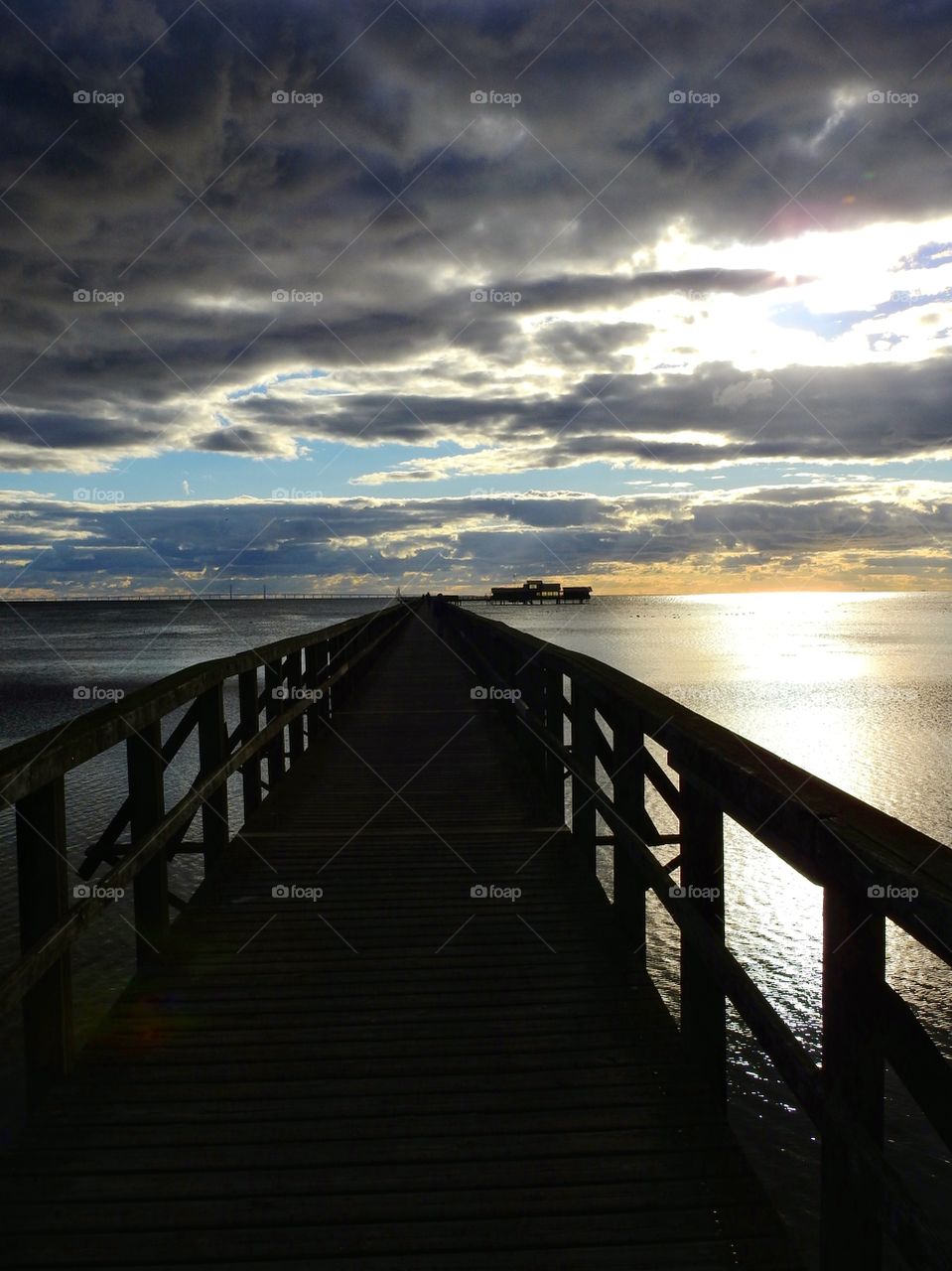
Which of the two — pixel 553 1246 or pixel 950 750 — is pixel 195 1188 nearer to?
pixel 553 1246

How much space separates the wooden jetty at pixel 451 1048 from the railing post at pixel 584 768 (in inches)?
1.6

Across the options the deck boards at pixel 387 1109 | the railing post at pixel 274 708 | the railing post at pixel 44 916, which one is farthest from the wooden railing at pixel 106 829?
the railing post at pixel 274 708

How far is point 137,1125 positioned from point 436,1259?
1.13m

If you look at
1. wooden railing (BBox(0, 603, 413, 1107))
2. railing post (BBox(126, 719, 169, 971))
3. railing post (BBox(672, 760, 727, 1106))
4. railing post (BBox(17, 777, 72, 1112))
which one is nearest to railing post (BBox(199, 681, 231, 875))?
wooden railing (BBox(0, 603, 413, 1107))

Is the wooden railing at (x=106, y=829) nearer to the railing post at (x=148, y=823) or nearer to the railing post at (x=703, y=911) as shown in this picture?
the railing post at (x=148, y=823)

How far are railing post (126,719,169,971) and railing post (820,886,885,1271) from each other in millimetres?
2729

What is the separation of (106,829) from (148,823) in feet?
2.16

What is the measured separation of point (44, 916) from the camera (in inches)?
116

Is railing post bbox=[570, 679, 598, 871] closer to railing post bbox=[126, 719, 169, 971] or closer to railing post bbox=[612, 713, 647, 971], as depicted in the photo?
railing post bbox=[612, 713, 647, 971]

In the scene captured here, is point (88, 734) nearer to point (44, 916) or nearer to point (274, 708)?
point (44, 916)

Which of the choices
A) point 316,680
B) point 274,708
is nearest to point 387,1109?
point 274,708

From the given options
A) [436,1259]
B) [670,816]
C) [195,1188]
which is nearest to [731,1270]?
[436,1259]

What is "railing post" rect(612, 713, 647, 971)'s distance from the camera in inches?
156

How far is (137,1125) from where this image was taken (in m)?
2.87
